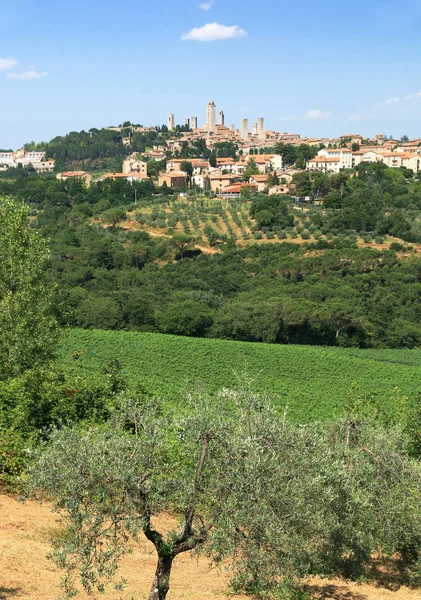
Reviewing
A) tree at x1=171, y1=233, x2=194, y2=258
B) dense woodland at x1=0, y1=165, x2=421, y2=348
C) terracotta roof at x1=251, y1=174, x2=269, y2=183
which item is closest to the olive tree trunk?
dense woodland at x1=0, y1=165, x2=421, y2=348

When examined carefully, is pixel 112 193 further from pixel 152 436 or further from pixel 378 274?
pixel 152 436

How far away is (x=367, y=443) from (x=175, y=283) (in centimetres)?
4963

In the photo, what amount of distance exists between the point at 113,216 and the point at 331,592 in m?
73.8

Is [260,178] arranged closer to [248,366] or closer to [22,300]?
[248,366]

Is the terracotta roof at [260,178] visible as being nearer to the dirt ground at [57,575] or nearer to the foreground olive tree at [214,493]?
the dirt ground at [57,575]

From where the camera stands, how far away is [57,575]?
11438 mm

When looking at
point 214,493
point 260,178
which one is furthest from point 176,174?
point 214,493

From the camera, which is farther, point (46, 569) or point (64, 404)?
point (64, 404)

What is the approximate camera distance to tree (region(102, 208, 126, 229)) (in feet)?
272

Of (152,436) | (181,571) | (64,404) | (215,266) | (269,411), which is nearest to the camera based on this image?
(152,436)

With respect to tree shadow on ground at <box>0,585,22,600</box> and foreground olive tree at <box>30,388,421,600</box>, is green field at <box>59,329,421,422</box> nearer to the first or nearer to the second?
tree shadow on ground at <box>0,585,22,600</box>

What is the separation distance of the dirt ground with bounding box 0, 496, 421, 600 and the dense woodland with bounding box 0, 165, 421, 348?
24.7m

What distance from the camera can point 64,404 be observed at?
18547 millimetres

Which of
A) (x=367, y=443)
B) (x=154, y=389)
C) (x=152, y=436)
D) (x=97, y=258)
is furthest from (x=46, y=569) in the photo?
(x=97, y=258)
